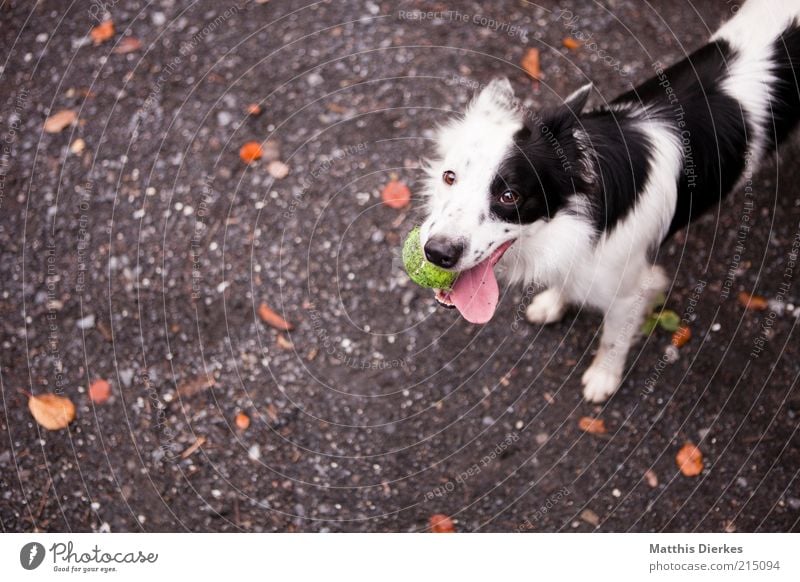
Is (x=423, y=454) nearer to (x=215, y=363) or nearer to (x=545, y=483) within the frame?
(x=545, y=483)

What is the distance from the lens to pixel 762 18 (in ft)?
10.5

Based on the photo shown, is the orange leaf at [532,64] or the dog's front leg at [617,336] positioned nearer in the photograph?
the dog's front leg at [617,336]

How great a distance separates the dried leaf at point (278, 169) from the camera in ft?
14.1

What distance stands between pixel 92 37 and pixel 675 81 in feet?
12.0

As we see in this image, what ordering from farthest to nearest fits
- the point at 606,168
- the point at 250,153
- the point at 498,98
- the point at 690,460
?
the point at 250,153 → the point at 690,460 → the point at 498,98 → the point at 606,168

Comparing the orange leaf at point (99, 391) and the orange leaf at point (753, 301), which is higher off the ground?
the orange leaf at point (753, 301)

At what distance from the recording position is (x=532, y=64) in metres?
4.50

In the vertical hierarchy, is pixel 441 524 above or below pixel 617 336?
below

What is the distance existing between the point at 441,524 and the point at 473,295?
1.32 metres

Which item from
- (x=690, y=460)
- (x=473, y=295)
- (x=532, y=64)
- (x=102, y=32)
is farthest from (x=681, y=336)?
(x=102, y=32)

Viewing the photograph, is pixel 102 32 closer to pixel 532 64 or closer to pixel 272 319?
pixel 272 319

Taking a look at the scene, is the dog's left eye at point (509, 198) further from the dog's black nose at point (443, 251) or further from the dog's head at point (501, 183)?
the dog's black nose at point (443, 251)

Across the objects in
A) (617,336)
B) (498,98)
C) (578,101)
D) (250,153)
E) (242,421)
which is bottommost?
(242,421)
